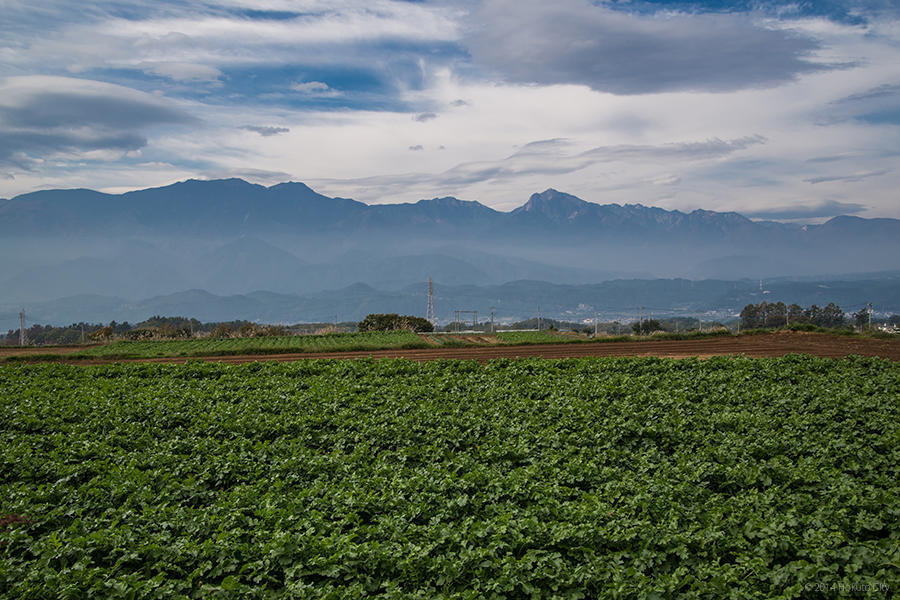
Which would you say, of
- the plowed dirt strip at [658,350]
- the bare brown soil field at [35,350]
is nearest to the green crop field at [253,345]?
the plowed dirt strip at [658,350]

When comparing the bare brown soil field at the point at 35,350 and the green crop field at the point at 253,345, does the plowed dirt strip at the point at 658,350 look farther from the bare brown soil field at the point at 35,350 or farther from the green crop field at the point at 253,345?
the bare brown soil field at the point at 35,350

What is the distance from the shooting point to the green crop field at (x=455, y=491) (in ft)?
23.6

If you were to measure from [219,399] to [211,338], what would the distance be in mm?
30268

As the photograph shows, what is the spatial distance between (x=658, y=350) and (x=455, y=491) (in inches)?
996

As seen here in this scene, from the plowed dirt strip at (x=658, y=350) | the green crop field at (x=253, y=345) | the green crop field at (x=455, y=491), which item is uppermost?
the green crop field at (x=253, y=345)

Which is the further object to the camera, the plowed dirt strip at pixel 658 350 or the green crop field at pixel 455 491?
the plowed dirt strip at pixel 658 350

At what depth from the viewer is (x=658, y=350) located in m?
32.0

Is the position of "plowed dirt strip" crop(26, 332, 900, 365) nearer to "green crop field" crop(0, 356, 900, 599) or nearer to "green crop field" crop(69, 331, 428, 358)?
"green crop field" crop(69, 331, 428, 358)

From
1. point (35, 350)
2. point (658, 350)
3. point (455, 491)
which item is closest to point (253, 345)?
point (35, 350)

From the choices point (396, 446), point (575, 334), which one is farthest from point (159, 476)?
point (575, 334)

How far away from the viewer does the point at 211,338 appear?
145ft

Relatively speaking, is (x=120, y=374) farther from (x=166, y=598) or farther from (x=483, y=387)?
(x=166, y=598)

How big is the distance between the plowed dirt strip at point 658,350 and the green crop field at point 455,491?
12250mm

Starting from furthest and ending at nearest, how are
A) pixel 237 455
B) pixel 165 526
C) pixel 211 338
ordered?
pixel 211 338 → pixel 237 455 → pixel 165 526
